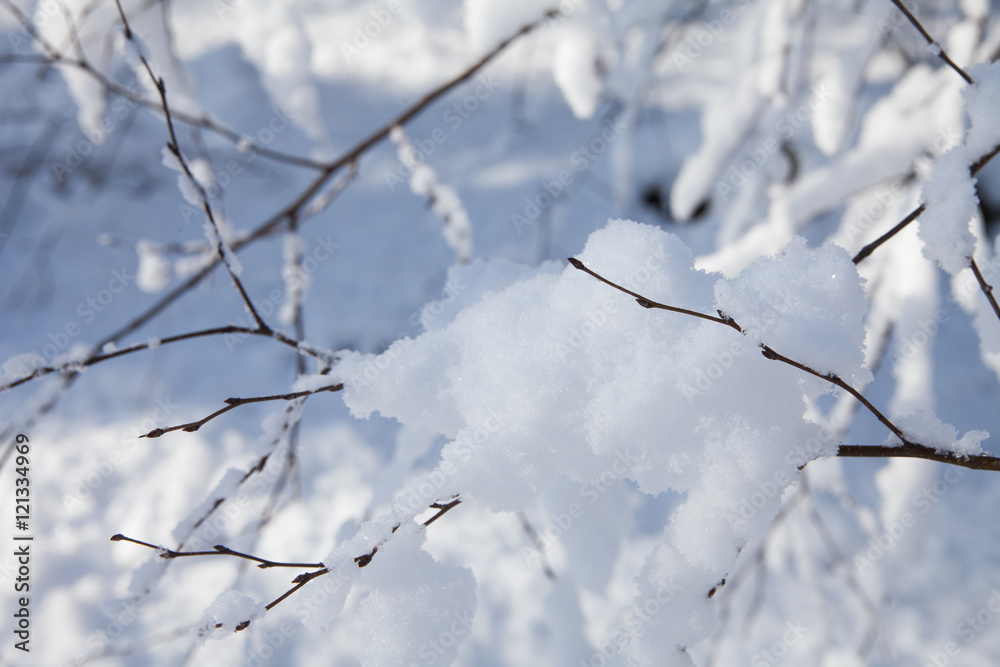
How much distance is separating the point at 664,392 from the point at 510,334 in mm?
163

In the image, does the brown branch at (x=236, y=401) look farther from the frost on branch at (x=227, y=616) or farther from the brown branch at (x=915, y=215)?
the brown branch at (x=915, y=215)

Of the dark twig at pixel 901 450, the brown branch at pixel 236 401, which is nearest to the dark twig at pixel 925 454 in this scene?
the dark twig at pixel 901 450

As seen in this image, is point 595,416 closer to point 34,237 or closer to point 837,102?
point 837,102

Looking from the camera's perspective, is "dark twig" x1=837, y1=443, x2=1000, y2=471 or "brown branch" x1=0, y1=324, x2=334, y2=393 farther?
"brown branch" x1=0, y1=324, x2=334, y2=393

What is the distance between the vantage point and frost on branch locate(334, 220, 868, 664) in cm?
49

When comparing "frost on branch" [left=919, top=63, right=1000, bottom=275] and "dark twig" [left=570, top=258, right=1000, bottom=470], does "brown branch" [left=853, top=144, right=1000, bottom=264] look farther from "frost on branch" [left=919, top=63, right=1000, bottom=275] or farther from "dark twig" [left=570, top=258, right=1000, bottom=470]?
"dark twig" [left=570, top=258, right=1000, bottom=470]

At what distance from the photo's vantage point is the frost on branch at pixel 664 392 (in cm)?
49

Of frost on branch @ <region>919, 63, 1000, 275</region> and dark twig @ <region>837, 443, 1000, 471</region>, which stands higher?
frost on branch @ <region>919, 63, 1000, 275</region>

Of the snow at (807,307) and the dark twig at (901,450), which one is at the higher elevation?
the snow at (807,307)

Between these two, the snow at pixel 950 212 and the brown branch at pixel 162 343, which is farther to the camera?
the brown branch at pixel 162 343

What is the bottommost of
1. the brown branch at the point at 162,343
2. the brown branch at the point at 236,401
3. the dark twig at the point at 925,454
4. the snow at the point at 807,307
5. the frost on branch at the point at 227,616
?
the dark twig at the point at 925,454

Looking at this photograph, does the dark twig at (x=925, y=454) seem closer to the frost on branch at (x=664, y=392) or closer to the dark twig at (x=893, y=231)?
the frost on branch at (x=664, y=392)

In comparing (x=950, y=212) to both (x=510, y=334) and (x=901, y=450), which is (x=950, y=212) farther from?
(x=510, y=334)

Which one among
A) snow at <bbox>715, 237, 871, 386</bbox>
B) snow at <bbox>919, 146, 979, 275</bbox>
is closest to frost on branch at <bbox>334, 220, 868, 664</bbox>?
snow at <bbox>715, 237, 871, 386</bbox>
